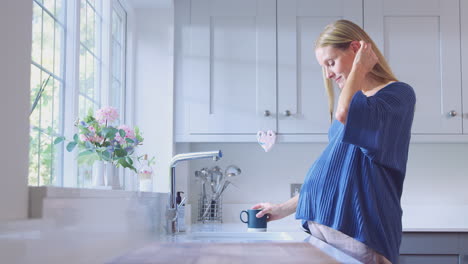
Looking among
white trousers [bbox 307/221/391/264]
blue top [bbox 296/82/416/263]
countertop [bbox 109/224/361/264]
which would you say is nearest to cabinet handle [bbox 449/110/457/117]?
blue top [bbox 296/82/416/263]

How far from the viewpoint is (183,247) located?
4.86 feet

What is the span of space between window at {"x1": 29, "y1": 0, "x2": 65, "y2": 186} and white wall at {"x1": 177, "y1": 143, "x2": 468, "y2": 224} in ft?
4.90

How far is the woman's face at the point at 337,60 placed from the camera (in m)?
1.86

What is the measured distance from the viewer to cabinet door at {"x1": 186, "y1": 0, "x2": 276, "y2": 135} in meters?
3.18

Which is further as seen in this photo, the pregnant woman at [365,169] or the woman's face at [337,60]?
the woman's face at [337,60]

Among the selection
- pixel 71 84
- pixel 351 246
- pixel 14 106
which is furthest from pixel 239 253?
pixel 71 84

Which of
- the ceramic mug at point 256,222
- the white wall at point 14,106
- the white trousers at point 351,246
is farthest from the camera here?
the ceramic mug at point 256,222

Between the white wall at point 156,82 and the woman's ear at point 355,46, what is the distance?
1497 mm

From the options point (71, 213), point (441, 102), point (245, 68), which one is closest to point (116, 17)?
point (245, 68)

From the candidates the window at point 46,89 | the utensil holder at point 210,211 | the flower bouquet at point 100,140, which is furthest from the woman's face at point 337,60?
the utensil holder at point 210,211

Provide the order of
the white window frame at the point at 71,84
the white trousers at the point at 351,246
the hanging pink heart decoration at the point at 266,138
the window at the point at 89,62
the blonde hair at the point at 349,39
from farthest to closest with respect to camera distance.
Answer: the hanging pink heart decoration at the point at 266,138
the window at the point at 89,62
the white window frame at the point at 71,84
the blonde hair at the point at 349,39
the white trousers at the point at 351,246

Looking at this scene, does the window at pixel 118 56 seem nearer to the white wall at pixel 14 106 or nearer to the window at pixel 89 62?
the window at pixel 89 62

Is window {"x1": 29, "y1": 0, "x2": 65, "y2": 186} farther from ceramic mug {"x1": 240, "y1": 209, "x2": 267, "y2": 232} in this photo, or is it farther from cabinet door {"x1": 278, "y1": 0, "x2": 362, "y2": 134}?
cabinet door {"x1": 278, "y1": 0, "x2": 362, "y2": 134}

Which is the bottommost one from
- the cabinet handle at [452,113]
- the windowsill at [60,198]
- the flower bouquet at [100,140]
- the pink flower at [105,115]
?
the windowsill at [60,198]
